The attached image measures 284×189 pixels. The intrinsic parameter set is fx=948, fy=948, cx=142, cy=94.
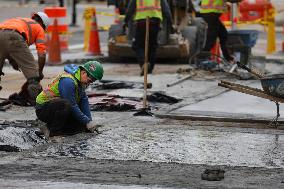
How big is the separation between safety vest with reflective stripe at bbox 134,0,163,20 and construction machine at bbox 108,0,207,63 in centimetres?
136

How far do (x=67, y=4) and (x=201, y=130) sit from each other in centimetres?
3383

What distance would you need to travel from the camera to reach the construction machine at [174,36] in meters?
19.5

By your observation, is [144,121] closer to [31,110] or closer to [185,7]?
[31,110]

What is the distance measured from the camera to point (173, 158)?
31.7ft

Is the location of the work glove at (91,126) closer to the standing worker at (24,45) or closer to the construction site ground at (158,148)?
the construction site ground at (158,148)

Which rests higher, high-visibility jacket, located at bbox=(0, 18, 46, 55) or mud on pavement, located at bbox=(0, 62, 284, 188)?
high-visibility jacket, located at bbox=(0, 18, 46, 55)

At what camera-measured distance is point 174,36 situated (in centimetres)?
1958

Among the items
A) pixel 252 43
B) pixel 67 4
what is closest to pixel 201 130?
pixel 252 43

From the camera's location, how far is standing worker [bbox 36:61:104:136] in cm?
1061

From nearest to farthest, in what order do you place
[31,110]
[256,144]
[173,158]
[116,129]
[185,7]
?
[173,158] < [256,144] < [116,129] < [31,110] < [185,7]

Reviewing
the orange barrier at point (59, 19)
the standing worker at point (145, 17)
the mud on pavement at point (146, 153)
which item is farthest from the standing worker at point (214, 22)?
the mud on pavement at point (146, 153)

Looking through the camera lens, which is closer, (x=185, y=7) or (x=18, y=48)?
(x=18, y=48)

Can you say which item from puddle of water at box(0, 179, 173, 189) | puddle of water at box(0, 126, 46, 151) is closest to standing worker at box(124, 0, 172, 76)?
puddle of water at box(0, 126, 46, 151)

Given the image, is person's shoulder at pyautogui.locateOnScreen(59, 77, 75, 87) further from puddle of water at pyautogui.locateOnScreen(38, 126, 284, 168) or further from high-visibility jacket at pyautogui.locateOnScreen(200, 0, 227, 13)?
high-visibility jacket at pyautogui.locateOnScreen(200, 0, 227, 13)
